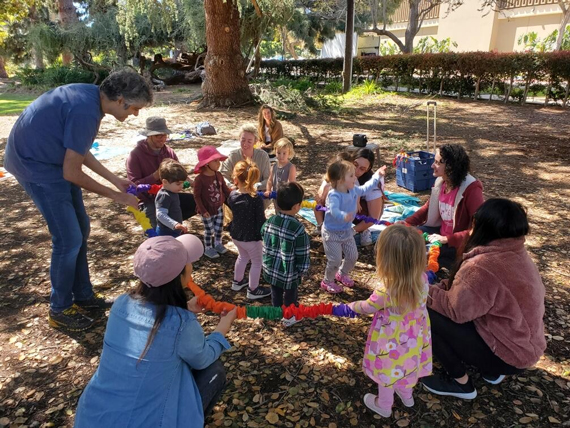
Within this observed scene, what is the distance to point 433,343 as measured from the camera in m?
2.82

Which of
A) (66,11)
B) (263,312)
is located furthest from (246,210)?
(66,11)

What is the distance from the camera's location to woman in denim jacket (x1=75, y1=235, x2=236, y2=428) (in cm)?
183

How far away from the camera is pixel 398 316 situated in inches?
97.3

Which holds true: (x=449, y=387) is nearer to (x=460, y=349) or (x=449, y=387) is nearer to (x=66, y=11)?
(x=460, y=349)

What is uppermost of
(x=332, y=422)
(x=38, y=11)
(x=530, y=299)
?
(x=38, y=11)

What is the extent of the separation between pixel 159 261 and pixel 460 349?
6.60ft

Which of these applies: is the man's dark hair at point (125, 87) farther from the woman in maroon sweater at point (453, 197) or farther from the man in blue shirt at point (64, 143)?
the woman in maroon sweater at point (453, 197)

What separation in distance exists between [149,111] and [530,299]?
15.0 metres

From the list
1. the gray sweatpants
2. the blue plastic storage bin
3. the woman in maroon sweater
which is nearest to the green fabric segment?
the gray sweatpants

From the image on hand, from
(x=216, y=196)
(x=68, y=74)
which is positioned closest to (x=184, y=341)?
(x=216, y=196)

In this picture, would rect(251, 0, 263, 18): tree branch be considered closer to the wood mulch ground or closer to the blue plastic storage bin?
the wood mulch ground

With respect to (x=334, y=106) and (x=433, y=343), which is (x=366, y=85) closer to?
(x=334, y=106)

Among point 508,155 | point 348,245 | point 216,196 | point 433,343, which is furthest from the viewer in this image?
point 508,155

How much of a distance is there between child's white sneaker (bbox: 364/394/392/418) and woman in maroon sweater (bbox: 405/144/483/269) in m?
1.61
